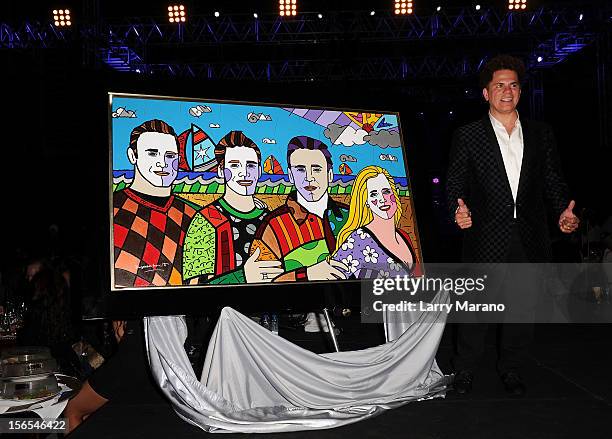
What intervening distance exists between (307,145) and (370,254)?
2.14 feet

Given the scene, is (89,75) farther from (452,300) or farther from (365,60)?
(365,60)

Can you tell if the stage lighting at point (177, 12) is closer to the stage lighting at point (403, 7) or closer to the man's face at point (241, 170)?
the stage lighting at point (403, 7)

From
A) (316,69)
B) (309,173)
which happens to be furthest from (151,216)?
(316,69)

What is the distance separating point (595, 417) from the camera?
2.56 meters

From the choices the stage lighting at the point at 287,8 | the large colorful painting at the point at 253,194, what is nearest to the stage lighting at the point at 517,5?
the stage lighting at the point at 287,8

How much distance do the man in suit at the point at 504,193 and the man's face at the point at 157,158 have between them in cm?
140

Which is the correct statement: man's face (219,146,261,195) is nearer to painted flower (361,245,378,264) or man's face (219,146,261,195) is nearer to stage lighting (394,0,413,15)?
painted flower (361,245,378,264)

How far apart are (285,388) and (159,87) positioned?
5.01 feet

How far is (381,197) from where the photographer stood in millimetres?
3084

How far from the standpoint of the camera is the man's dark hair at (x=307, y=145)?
9.62 ft

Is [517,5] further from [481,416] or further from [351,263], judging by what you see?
[481,416]

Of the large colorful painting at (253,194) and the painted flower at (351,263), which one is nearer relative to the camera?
the large colorful painting at (253,194)

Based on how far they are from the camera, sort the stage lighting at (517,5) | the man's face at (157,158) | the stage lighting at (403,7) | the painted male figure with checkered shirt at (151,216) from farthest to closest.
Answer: the stage lighting at (403,7)
the stage lighting at (517,5)
the man's face at (157,158)
the painted male figure with checkered shirt at (151,216)

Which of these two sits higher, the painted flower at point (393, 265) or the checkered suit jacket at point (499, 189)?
the checkered suit jacket at point (499, 189)
